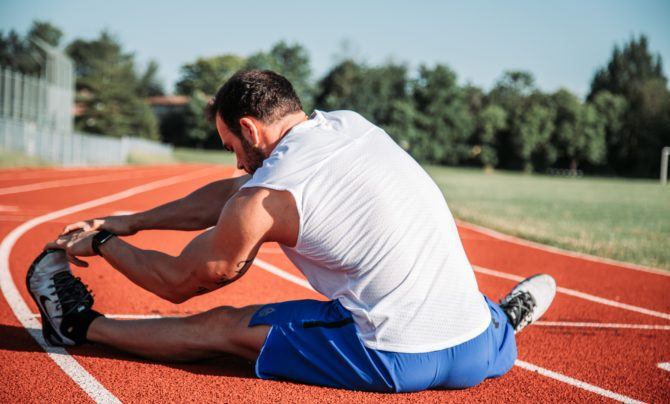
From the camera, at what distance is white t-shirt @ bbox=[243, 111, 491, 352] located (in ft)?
8.50

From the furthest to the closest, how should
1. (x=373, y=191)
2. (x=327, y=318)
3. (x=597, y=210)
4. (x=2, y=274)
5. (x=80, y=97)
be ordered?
(x=80, y=97) → (x=597, y=210) → (x=2, y=274) → (x=327, y=318) → (x=373, y=191)

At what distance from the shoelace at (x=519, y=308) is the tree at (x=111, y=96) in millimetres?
73144

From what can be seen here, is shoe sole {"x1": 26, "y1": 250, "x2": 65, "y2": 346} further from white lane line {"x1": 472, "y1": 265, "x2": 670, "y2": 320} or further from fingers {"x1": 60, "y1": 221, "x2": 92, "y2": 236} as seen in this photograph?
white lane line {"x1": 472, "y1": 265, "x2": 670, "y2": 320}

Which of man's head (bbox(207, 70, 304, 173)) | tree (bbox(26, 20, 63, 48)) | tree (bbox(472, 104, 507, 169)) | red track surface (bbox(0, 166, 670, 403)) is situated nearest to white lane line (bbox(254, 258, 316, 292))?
red track surface (bbox(0, 166, 670, 403))

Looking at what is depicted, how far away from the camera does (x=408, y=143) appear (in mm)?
77188

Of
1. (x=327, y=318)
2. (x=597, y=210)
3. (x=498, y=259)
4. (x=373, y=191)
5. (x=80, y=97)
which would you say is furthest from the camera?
(x=80, y=97)

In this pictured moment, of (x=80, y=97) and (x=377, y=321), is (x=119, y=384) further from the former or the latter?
(x=80, y=97)

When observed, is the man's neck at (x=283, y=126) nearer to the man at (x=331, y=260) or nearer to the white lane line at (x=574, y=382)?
the man at (x=331, y=260)

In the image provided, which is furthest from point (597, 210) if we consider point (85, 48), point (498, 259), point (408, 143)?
point (85, 48)

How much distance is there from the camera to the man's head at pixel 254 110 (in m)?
2.70

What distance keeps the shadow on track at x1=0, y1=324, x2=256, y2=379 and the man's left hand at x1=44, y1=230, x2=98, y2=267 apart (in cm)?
54

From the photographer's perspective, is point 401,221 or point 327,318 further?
point 327,318

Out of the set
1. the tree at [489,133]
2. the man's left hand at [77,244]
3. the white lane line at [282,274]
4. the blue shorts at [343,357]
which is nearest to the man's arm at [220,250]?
the man's left hand at [77,244]

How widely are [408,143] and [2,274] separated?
73168 mm
